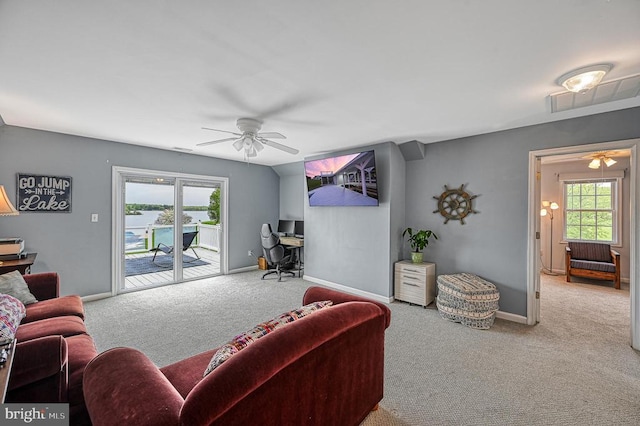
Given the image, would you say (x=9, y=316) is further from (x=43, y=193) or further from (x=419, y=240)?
(x=419, y=240)

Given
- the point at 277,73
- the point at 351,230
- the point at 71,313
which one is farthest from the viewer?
the point at 351,230

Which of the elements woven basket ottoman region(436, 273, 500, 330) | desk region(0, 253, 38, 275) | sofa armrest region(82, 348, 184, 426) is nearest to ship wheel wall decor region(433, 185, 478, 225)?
woven basket ottoman region(436, 273, 500, 330)

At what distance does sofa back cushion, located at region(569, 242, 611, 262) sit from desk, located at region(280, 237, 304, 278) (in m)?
5.10

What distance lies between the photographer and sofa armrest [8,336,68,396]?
1.25 metres

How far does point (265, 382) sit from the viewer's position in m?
1.01

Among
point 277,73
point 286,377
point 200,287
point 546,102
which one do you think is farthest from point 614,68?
point 200,287

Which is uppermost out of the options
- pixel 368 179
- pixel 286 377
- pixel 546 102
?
pixel 546 102

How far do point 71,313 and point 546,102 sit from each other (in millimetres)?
4388

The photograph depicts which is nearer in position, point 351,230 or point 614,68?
point 614,68

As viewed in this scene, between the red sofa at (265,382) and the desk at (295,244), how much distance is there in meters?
3.83

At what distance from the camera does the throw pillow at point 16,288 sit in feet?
7.07

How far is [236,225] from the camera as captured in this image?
5566 mm

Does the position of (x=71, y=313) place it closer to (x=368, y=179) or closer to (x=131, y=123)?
(x=131, y=123)
